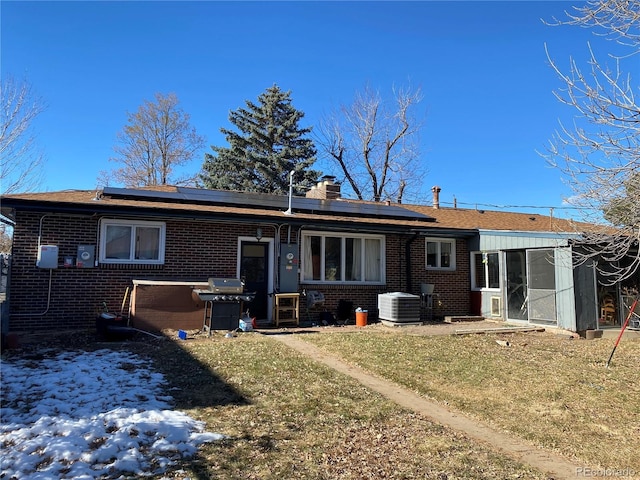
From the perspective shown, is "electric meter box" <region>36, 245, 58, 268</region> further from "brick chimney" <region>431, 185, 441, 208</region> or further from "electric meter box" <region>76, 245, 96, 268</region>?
"brick chimney" <region>431, 185, 441, 208</region>

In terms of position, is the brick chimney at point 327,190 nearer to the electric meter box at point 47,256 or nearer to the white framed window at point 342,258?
the white framed window at point 342,258

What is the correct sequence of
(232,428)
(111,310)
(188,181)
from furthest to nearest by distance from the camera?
(188,181), (111,310), (232,428)

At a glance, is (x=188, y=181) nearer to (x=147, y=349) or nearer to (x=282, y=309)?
(x=282, y=309)

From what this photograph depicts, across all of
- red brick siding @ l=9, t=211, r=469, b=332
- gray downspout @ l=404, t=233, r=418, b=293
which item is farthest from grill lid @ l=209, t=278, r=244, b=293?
gray downspout @ l=404, t=233, r=418, b=293

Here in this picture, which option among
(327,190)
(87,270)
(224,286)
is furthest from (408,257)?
(87,270)

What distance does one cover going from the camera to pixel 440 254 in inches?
591

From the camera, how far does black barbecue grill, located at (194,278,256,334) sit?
33.3ft

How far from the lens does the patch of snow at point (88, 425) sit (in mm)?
3738

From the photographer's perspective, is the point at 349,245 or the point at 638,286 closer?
the point at 638,286

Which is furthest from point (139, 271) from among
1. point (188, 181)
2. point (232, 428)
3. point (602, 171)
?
point (188, 181)

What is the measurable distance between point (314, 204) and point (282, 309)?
4.51 meters

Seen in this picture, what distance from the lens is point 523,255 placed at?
13.3 m

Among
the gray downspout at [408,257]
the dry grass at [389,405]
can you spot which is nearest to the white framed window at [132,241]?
the dry grass at [389,405]

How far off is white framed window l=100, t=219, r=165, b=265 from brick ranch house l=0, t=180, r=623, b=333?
0.08 ft
